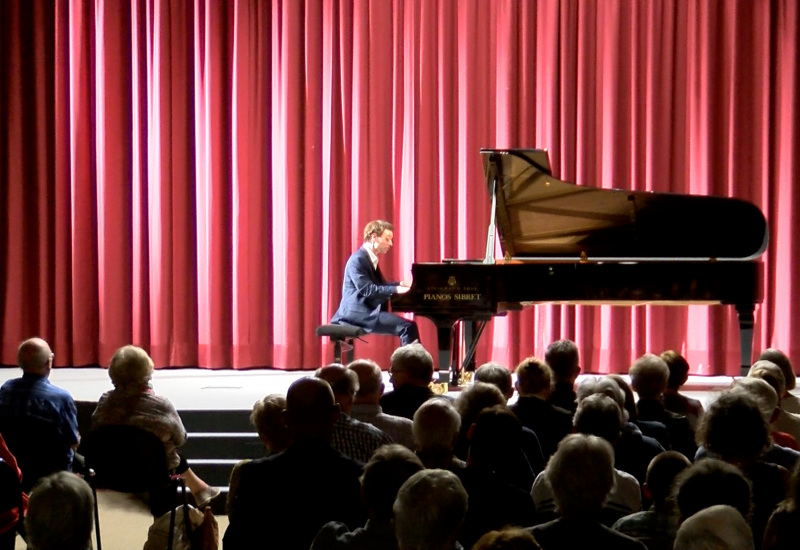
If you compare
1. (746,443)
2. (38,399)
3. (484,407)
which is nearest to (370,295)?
(38,399)

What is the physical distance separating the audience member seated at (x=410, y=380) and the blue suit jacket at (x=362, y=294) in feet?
10.1

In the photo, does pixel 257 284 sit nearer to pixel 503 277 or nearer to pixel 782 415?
pixel 503 277

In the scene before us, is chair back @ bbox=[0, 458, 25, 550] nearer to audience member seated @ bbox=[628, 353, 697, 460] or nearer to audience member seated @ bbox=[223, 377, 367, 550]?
audience member seated @ bbox=[223, 377, 367, 550]

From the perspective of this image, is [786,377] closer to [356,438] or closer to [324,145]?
[356,438]

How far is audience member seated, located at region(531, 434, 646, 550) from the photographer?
2.42m

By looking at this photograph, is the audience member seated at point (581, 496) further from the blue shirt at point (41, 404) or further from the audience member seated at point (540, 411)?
the blue shirt at point (41, 404)

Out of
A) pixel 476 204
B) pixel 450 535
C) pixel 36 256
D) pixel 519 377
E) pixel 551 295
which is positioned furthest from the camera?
pixel 36 256

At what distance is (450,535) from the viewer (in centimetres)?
227

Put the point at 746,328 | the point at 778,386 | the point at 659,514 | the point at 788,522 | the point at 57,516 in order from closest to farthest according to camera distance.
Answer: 1. the point at 788,522
2. the point at 57,516
3. the point at 659,514
4. the point at 778,386
5. the point at 746,328

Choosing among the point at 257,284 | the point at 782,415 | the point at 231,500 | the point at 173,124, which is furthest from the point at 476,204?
the point at 231,500

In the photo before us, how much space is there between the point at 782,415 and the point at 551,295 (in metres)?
2.41

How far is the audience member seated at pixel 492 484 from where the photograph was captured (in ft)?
9.52

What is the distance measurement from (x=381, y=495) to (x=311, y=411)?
0.52 meters

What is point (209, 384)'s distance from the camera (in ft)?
25.6
